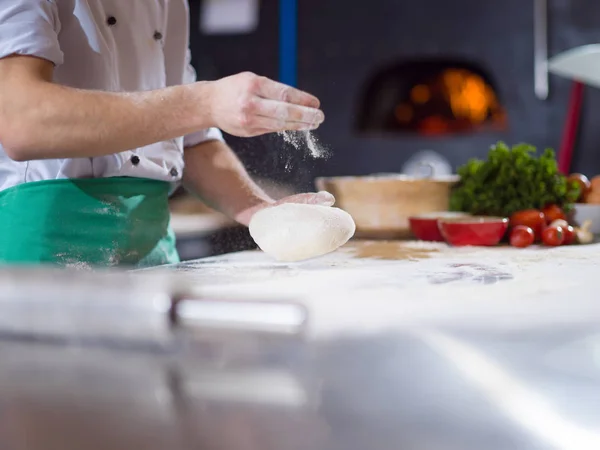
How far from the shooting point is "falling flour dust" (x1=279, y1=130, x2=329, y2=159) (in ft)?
2.24

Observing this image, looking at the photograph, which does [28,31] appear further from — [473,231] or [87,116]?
[473,231]

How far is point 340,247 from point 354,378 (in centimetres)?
34

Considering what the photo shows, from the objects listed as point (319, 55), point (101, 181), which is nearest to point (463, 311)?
point (101, 181)

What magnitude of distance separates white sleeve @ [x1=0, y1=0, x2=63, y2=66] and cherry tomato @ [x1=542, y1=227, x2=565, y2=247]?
75cm

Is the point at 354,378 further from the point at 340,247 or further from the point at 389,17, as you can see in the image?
the point at 389,17

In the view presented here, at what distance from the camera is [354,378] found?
517 mm

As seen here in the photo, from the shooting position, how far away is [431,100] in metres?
3.54

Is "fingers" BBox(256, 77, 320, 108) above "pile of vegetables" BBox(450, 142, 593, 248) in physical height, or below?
above

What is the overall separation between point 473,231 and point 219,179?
39 cm

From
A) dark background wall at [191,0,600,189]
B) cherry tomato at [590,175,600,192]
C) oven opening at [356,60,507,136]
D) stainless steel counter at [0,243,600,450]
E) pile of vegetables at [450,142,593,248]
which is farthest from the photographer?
oven opening at [356,60,507,136]

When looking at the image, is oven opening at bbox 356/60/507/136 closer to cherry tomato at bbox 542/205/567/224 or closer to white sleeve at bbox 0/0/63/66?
cherry tomato at bbox 542/205/567/224

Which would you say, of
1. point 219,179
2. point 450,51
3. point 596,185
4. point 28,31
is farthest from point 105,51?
point 450,51

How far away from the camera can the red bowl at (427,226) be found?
1.08 meters

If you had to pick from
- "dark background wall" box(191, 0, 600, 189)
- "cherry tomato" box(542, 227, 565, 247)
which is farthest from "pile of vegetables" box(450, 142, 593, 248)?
"dark background wall" box(191, 0, 600, 189)
